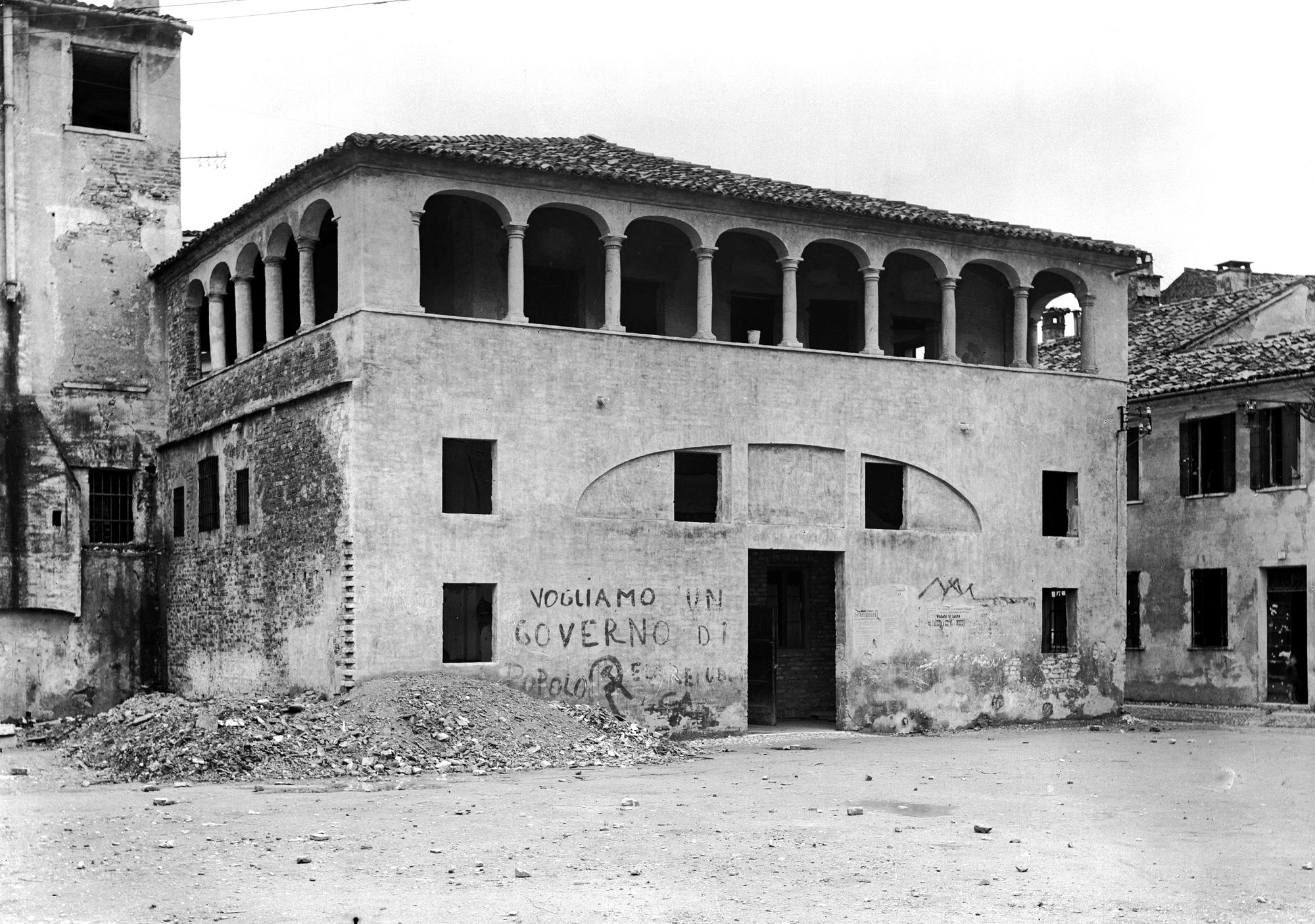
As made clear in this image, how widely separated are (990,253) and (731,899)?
17.5 m

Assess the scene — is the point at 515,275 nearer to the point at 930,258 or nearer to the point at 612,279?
the point at 612,279

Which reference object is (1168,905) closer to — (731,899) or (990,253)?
(731,899)

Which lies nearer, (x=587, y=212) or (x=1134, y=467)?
(x=587, y=212)

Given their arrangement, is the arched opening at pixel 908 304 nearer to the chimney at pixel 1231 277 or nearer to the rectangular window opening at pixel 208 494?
the rectangular window opening at pixel 208 494

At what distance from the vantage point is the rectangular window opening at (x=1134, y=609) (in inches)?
1264

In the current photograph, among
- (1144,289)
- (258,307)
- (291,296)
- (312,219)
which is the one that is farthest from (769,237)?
(1144,289)

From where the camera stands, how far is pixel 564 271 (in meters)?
24.9

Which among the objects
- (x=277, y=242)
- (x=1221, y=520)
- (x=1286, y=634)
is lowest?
(x=1286, y=634)

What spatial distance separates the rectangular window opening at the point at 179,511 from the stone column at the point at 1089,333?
15.4 metres

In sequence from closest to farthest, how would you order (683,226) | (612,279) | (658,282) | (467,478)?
(612,279)
(683,226)
(467,478)
(658,282)

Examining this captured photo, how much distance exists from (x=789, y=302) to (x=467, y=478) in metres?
5.57

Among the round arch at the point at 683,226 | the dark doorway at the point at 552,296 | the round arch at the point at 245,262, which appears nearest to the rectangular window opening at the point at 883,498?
the round arch at the point at 683,226

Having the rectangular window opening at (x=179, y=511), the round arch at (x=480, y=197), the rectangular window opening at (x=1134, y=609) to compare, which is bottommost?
the rectangular window opening at (x=1134, y=609)

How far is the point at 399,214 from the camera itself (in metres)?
21.8
